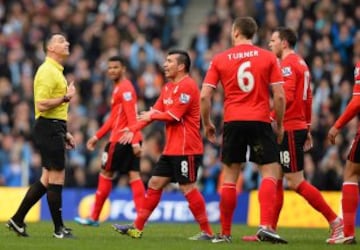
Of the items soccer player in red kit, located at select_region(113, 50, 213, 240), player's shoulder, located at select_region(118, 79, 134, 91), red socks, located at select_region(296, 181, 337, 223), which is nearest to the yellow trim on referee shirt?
soccer player in red kit, located at select_region(113, 50, 213, 240)

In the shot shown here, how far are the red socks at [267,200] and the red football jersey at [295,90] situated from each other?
138 cm

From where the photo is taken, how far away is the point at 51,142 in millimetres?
15148

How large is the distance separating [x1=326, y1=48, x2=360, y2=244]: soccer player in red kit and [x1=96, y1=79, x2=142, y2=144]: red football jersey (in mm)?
4493

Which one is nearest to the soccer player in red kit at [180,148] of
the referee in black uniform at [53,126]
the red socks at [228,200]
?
the red socks at [228,200]

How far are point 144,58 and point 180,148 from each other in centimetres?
1322

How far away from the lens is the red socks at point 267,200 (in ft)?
46.8

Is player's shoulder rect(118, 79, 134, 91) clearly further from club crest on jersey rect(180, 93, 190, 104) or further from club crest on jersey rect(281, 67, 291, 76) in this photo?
club crest on jersey rect(281, 67, 291, 76)

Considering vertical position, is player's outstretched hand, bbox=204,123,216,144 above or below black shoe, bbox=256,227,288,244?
above

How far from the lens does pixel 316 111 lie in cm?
2564

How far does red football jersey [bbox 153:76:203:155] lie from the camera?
15.4 metres

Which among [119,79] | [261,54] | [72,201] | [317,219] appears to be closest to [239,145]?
[261,54]

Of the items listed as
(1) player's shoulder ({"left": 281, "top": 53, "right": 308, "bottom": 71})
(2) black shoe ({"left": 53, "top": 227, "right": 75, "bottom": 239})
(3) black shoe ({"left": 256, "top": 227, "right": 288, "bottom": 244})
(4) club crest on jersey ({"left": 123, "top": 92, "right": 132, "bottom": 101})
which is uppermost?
(1) player's shoulder ({"left": 281, "top": 53, "right": 308, "bottom": 71})

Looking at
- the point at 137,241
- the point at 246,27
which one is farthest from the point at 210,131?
the point at 137,241

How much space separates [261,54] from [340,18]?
Answer: 13270 millimetres
